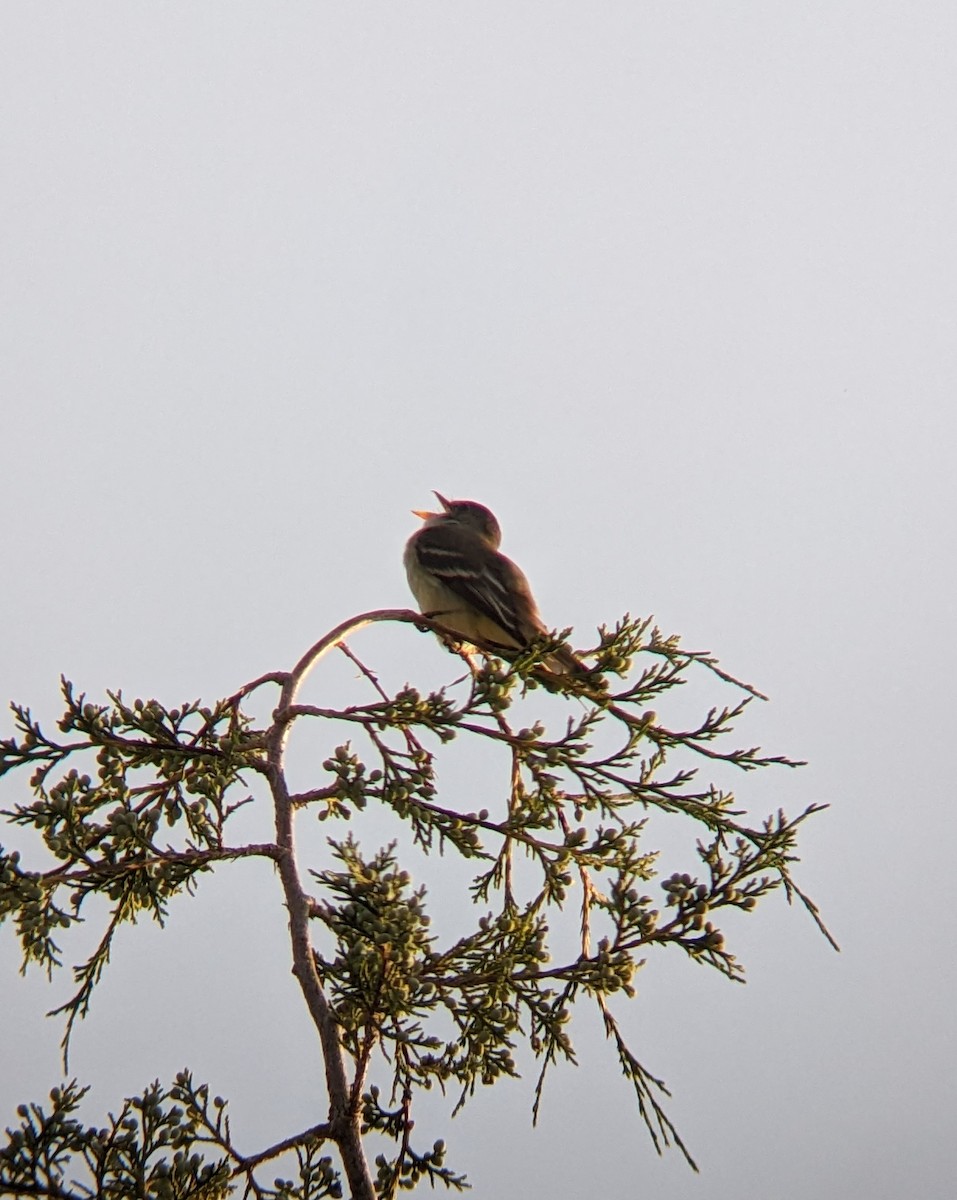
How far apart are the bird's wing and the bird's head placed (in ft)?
2.46

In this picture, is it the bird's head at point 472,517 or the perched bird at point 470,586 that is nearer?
the perched bird at point 470,586

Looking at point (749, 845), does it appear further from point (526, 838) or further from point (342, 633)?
point (342, 633)

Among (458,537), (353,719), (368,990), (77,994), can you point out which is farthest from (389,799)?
(458,537)

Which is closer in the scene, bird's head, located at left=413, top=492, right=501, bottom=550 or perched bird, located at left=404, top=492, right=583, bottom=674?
perched bird, located at left=404, top=492, right=583, bottom=674

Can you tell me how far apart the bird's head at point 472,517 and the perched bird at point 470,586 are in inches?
16.0

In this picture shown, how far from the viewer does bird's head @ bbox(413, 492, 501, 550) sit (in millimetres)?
10750

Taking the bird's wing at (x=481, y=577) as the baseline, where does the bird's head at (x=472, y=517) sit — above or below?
above

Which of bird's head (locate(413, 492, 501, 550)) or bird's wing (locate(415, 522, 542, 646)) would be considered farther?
bird's head (locate(413, 492, 501, 550))

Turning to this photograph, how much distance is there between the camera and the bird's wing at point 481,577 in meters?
8.65

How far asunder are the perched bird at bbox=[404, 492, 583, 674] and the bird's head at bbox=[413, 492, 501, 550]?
41cm

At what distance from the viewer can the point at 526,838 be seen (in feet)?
19.2

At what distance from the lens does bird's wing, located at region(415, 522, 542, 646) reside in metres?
8.65

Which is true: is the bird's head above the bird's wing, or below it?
above

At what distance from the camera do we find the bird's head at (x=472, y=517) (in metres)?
10.8
